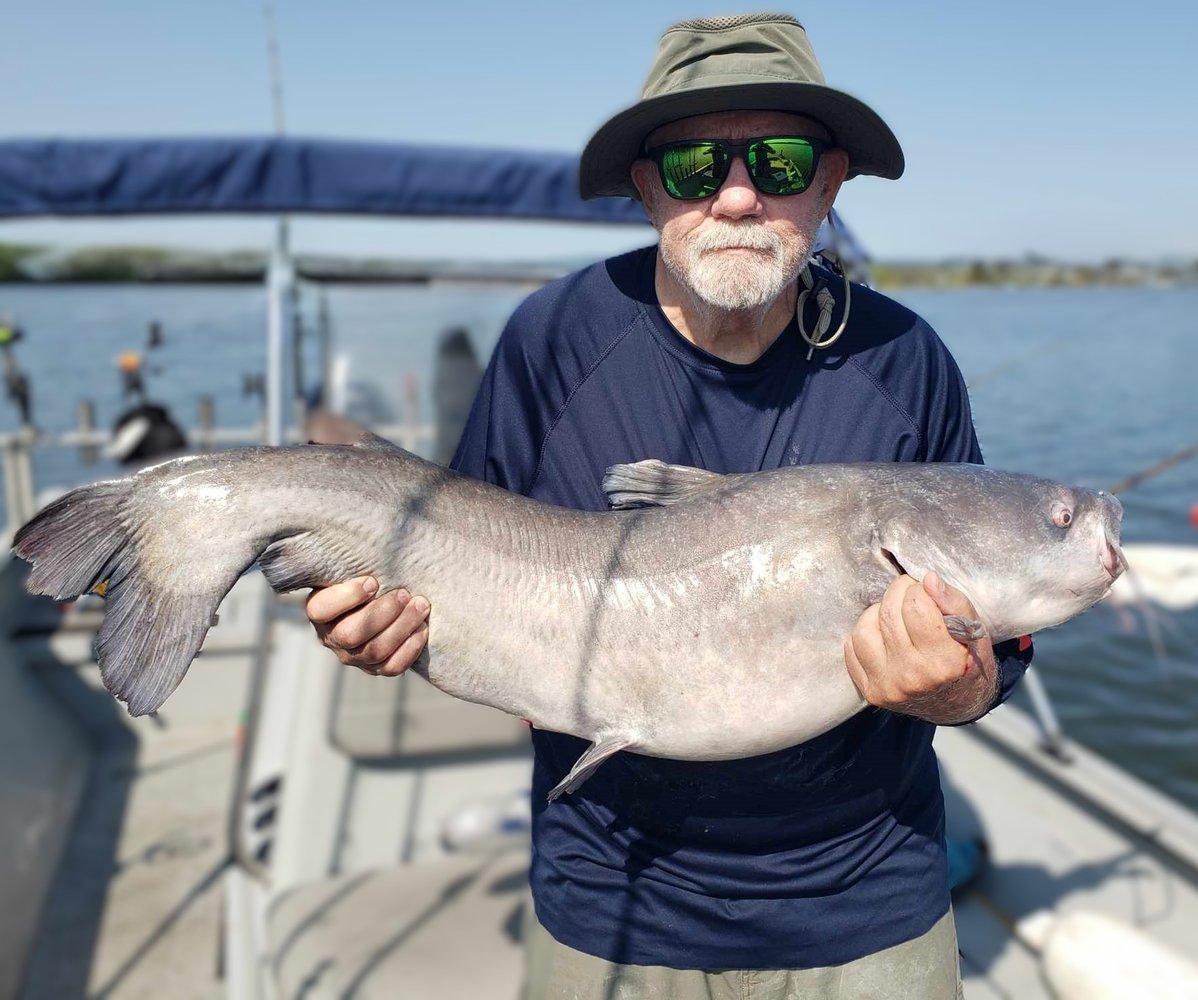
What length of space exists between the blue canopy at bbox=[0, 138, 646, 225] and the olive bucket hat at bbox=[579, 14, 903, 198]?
12.1 feet

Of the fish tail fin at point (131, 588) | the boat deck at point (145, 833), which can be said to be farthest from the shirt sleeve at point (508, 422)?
the boat deck at point (145, 833)

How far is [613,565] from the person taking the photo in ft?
7.37

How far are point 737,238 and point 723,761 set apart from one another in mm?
1173

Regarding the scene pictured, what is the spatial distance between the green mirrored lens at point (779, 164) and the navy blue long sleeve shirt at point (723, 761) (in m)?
0.32

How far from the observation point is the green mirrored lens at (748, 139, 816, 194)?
7.25ft

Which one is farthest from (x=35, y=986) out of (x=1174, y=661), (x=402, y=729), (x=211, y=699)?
(x=1174, y=661)

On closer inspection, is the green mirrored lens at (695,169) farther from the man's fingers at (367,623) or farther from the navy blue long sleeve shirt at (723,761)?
the man's fingers at (367,623)

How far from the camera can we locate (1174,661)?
10766 millimetres

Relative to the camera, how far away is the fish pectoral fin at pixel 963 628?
193cm

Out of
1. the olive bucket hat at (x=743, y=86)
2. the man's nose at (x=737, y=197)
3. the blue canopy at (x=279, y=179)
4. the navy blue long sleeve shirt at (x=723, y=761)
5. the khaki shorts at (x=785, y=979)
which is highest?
the olive bucket hat at (x=743, y=86)

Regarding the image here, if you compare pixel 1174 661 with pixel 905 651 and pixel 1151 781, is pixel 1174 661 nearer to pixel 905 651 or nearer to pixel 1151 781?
pixel 1151 781

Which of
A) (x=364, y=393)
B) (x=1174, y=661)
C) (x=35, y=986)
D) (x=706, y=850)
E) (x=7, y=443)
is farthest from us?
(x=1174, y=661)

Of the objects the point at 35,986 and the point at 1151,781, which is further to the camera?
the point at 1151,781

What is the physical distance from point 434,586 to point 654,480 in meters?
0.55
